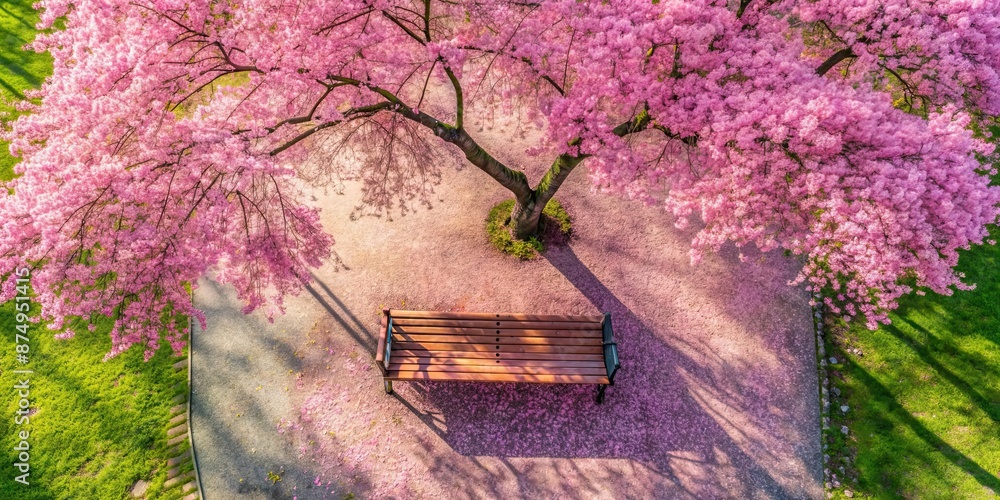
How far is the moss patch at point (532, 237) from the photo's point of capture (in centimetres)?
1020

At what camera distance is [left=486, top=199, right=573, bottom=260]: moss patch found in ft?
33.5

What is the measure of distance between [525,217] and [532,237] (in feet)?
2.41

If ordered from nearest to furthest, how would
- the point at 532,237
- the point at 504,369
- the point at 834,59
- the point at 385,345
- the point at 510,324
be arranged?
the point at 834,59
the point at 385,345
the point at 504,369
the point at 510,324
the point at 532,237

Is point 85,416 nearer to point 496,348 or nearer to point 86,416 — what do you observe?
point 86,416

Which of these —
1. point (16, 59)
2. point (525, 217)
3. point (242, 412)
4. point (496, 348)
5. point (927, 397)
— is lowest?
point (927, 397)

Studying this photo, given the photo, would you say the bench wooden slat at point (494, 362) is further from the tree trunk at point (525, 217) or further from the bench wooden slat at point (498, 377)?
the tree trunk at point (525, 217)

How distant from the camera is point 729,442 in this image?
8.05m

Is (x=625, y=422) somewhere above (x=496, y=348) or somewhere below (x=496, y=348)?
below

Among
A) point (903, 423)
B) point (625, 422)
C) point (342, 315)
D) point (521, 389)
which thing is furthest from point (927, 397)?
point (342, 315)

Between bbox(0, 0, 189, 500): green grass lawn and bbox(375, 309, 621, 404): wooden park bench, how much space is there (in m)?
4.03

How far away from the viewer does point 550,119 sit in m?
7.11

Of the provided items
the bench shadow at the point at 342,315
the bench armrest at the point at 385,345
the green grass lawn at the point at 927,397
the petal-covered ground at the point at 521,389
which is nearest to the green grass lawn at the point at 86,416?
the petal-covered ground at the point at 521,389

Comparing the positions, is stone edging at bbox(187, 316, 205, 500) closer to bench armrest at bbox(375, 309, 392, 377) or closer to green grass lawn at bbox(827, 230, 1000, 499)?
bench armrest at bbox(375, 309, 392, 377)

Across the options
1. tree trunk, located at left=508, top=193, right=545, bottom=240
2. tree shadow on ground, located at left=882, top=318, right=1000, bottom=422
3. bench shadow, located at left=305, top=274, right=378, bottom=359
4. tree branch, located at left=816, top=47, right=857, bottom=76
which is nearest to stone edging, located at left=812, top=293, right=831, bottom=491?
tree shadow on ground, located at left=882, top=318, right=1000, bottom=422
